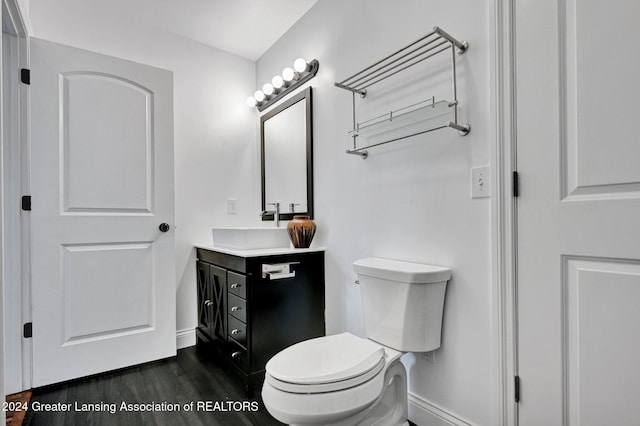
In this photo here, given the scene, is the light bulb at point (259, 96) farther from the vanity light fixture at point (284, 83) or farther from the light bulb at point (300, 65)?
the light bulb at point (300, 65)

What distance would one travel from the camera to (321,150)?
2.12 metres

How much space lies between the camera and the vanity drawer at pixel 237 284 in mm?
1773

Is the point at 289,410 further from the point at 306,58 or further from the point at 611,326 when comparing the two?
the point at 306,58

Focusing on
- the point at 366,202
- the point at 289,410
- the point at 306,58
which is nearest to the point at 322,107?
the point at 306,58

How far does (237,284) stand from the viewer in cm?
185

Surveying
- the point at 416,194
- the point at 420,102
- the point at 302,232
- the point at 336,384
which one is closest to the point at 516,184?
the point at 416,194

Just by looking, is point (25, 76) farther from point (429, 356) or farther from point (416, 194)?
point (429, 356)

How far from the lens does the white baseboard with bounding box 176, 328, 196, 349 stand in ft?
8.00

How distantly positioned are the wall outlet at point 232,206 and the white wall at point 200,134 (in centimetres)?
3

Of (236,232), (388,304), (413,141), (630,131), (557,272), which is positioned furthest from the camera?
(236,232)

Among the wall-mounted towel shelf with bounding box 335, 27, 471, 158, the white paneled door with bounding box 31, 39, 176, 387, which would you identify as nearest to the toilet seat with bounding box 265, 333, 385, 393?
the wall-mounted towel shelf with bounding box 335, 27, 471, 158

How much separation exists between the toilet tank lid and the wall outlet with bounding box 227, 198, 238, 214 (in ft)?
4.94

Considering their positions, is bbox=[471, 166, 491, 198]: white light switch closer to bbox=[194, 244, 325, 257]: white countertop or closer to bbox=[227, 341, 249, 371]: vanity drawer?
bbox=[194, 244, 325, 257]: white countertop

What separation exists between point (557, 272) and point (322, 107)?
61.0 inches
